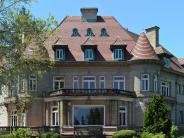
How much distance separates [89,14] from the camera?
57.8 m

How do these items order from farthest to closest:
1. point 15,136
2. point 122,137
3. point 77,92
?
1. point 77,92
2. point 122,137
3. point 15,136

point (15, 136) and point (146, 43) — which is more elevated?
point (146, 43)

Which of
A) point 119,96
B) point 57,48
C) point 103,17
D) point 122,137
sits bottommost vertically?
point 122,137

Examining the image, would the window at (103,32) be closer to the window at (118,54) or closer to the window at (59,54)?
the window at (118,54)


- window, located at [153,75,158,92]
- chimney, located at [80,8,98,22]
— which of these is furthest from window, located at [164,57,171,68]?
chimney, located at [80,8,98,22]

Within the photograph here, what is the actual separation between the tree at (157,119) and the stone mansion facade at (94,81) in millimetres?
9873

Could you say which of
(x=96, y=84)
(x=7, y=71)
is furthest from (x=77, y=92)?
(x=7, y=71)

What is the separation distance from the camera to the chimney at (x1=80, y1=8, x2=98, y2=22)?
5762 cm

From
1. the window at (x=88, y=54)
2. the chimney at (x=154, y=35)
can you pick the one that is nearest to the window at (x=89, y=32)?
the window at (x=88, y=54)

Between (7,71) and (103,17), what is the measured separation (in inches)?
1336

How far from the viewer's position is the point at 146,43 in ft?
174

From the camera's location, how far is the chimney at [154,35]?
5909 centimetres

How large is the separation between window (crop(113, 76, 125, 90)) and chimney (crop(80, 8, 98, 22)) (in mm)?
7923

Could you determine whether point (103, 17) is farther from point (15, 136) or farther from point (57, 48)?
point (15, 136)
